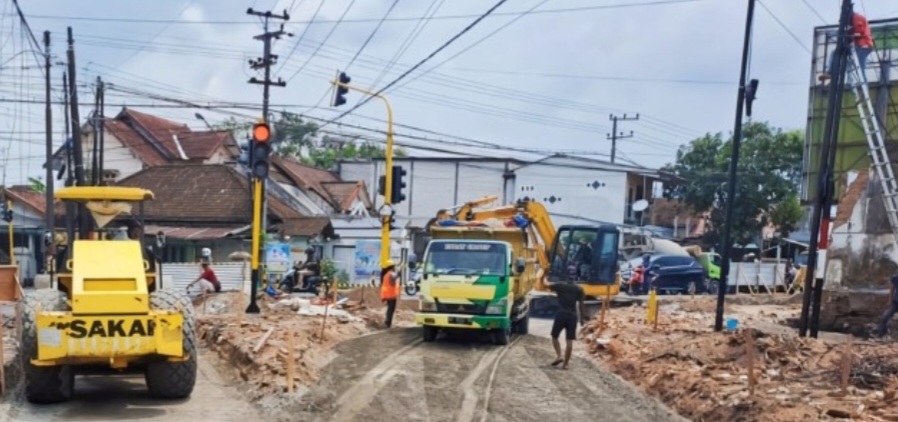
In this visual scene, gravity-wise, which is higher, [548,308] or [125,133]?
[125,133]

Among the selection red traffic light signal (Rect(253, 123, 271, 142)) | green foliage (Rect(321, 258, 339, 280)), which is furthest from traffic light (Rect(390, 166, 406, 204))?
green foliage (Rect(321, 258, 339, 280))

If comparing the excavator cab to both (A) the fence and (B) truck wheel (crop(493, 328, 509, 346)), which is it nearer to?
(B) truck wheel (crop(493, 328, 509, 346))

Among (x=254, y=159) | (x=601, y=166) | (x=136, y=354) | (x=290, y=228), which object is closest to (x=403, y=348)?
(x=254, y=159)

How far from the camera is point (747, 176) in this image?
5806 cm

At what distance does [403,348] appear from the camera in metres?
19.2

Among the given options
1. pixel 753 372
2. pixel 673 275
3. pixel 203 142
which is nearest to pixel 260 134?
pixel 753 372

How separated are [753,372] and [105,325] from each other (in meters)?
8.44

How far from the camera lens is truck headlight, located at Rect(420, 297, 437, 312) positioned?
20062 millimetres

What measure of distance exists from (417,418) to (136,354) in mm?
3434

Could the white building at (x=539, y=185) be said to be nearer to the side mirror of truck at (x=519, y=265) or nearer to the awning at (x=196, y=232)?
the awning at (x=196, y=232)

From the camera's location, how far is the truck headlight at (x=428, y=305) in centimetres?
2006

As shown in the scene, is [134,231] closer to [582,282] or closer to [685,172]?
[582,282]

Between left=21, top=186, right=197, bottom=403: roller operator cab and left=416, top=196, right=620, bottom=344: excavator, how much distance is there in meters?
7.90

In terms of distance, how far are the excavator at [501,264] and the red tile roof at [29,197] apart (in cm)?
2943
